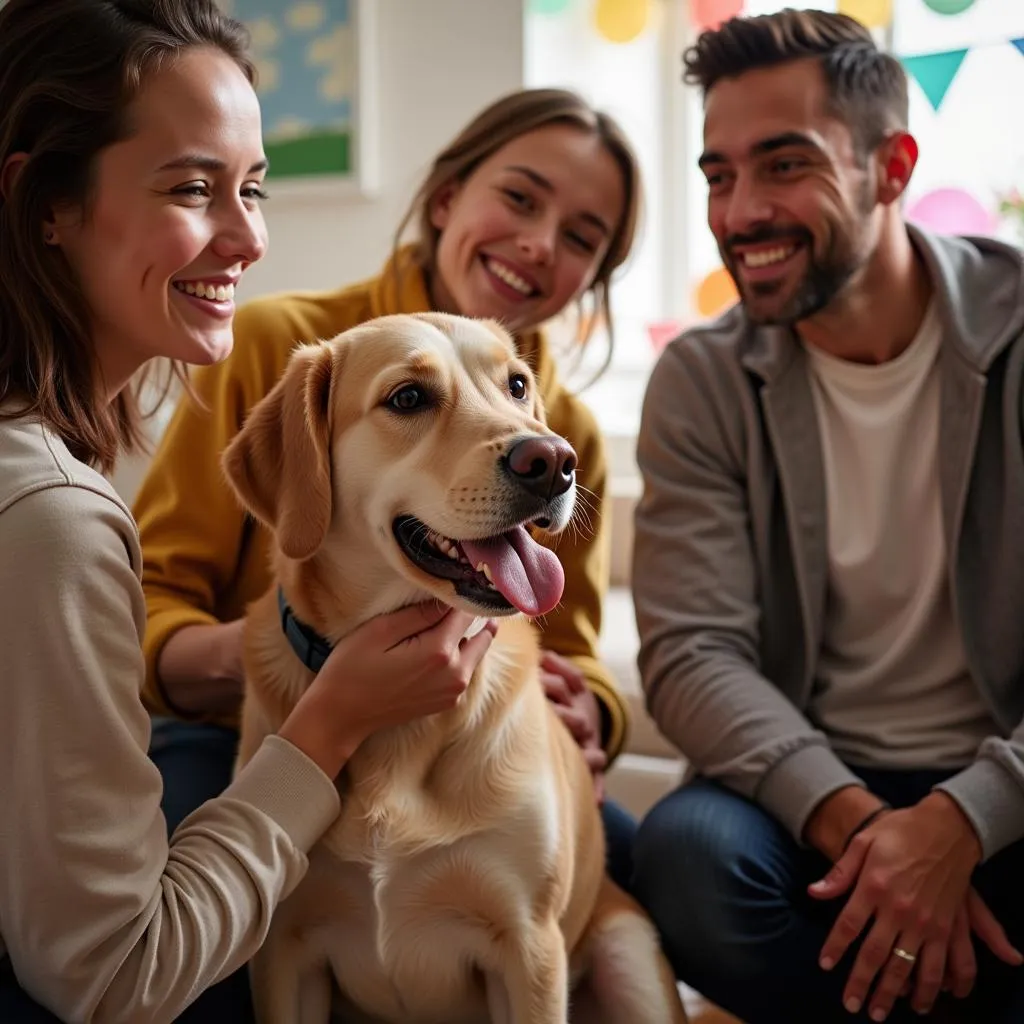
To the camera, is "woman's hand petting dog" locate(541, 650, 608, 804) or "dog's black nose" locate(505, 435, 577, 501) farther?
"woman's hand petting dog" locate(541, 650, 608, 804)

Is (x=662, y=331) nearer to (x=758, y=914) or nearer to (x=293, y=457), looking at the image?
(x=758, y=914)

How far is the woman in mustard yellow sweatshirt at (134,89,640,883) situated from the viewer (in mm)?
1769

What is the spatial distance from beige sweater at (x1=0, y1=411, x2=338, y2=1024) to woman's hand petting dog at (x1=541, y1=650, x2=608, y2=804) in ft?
2.39

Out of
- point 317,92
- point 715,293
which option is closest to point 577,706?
point 715,293

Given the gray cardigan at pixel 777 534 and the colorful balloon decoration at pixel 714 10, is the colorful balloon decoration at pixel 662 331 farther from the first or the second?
the gray cardigan at pixel 777 534

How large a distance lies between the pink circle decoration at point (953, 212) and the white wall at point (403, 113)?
1.21 m

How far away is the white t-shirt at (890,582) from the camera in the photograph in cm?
179

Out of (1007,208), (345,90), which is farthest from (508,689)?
(345,90)

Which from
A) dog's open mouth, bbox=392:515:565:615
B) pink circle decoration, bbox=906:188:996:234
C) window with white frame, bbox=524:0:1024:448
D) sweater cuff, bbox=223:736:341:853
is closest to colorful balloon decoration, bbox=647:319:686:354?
window with white frame, bbox=524:0:1024:448

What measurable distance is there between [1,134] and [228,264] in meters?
0.27

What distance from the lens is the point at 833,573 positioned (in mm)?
1853

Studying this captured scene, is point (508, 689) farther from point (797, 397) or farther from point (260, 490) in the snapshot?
point (797, 397)

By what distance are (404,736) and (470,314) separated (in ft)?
2.74

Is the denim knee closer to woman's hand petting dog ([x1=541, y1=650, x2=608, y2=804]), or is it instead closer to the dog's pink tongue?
woman's hand petting dog ([x1=541, y1=650, x2=608, y2=804])
